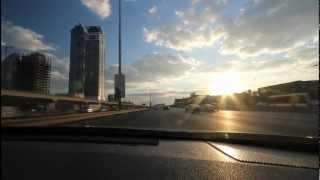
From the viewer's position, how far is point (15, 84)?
76.5 inches

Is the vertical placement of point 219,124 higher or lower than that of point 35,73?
lower

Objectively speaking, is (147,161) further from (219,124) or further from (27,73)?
(219,124)

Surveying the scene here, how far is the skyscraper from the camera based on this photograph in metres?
5.21

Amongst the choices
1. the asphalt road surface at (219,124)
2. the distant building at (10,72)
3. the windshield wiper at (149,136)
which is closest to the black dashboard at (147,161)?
the windshield wiper at (149,136)

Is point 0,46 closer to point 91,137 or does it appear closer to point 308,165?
point 308,165

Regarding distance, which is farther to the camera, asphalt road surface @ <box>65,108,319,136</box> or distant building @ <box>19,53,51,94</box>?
asphalt road surface @ <box>65,108,319,136</box>

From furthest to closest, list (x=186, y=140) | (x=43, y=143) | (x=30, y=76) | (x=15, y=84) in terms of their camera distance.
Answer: (x=186, y=140) < (x=43, y=143) < (x=30, y=76) < (x=15, y=84)

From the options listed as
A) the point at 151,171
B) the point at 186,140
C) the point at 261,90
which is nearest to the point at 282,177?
the point at 151,171

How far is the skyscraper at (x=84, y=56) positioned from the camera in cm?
521

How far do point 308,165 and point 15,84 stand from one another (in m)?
3.79

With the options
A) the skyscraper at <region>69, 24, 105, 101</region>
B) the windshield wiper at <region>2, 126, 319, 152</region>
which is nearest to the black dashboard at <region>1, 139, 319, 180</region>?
the windshield wiper at <region>2, 126, 319, 152</region>

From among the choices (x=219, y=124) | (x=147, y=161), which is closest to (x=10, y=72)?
(x=147, y=161)

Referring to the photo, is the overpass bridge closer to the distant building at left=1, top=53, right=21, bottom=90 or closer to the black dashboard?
the distant building at left=1, top=53, right=21, bottom=90

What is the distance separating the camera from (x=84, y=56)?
6316 millimetres
